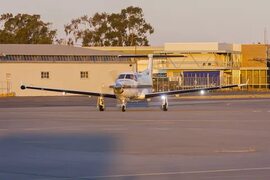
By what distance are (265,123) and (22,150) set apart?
47.4ft

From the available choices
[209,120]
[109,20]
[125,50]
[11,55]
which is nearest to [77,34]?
[109,20]

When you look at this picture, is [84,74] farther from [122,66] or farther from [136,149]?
[136,149]

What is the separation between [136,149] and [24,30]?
126269 mm

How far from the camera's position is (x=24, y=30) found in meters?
147

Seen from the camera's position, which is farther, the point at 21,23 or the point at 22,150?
the point at 21,23

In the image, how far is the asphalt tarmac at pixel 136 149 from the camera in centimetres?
1709

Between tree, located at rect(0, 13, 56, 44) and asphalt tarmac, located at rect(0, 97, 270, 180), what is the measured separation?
111 meters

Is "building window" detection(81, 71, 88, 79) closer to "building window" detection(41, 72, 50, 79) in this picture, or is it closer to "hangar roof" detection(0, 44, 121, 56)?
"hangar roof" detection(0, 44, 121, 56)

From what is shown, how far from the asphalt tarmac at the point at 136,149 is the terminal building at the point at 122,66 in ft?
170

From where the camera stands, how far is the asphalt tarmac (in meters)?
17.1

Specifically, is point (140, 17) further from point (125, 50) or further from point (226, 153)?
point (226, 153)

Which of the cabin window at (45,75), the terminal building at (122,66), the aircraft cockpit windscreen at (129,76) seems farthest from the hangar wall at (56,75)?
the aircraft cockpit windscreen at (129,76)

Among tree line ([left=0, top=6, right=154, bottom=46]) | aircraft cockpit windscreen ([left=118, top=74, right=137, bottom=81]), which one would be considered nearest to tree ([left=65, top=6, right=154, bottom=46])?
tree line ([left=0, top=6, right=154, bottom=46])

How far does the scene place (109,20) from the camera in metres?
150
